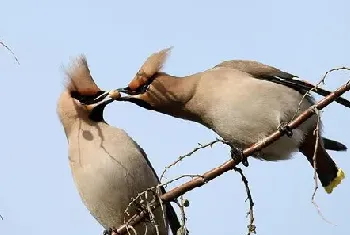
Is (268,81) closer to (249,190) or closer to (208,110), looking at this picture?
(208,110)

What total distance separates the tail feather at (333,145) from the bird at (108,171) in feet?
4.64

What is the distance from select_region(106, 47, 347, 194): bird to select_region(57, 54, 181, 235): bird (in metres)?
0.32

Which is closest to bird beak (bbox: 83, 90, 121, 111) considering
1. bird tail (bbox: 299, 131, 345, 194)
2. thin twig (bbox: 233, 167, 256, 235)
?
bird tail (bbox: 299, 131, 345, 194)

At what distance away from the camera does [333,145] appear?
221 inches

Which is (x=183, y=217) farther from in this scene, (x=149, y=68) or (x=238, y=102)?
(x=149, y=68)

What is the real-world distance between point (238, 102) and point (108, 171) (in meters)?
0.90

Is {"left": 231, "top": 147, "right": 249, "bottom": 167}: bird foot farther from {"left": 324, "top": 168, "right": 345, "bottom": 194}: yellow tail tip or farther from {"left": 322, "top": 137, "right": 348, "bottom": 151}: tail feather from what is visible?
{"left": 322, "top": 137, "right": 348, "bottom": 151}: tail feather

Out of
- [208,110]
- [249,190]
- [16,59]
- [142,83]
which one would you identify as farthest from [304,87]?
[16,59]

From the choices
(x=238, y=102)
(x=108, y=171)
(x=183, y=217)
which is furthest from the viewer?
(x=238, y=102)

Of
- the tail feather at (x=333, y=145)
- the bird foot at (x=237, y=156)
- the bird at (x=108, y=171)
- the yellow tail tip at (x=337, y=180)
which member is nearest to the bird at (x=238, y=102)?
the yellow tail tip at (x=337, y=180)

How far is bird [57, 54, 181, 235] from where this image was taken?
459 cm

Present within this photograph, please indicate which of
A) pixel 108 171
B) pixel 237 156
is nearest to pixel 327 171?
pixel 108 171

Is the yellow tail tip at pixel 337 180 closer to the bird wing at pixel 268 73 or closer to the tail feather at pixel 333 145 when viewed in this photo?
the tail feather at pixel 333 145

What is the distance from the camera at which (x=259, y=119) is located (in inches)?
184
